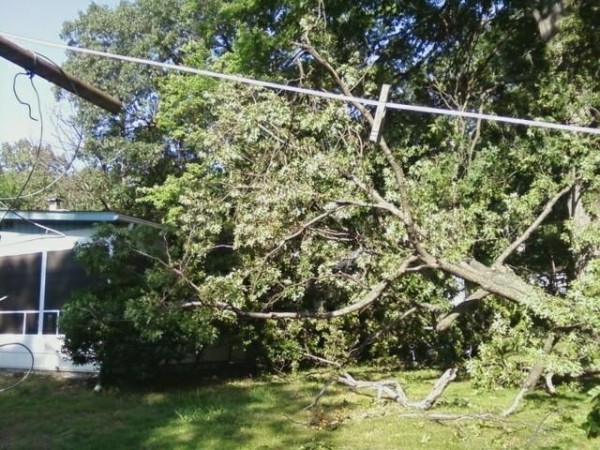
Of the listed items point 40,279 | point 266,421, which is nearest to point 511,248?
point 266,421

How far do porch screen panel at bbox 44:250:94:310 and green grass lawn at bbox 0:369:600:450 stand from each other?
261 cm

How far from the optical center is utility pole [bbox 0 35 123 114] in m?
4.48

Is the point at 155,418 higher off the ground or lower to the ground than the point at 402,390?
lower

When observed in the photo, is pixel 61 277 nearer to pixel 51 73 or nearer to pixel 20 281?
pixel 20 281

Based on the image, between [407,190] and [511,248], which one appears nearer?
[407,190]

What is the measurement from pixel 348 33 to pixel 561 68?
3643 millimetres

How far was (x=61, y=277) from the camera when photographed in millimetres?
13891

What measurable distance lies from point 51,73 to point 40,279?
10.4 m

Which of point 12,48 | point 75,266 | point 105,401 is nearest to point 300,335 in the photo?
point 105,401

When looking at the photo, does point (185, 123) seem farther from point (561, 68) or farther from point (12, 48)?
point (12, 48)

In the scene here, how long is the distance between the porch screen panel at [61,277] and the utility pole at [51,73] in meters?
9.15

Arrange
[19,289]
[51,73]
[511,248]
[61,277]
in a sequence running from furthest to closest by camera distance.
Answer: [19,289], [61,277], [511,248], [51,73]

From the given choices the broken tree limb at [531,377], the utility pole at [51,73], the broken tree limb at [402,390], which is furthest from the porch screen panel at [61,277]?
the utility pole at [51,73]

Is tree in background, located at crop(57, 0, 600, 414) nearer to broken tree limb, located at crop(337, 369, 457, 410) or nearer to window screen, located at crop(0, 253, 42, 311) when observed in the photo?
broken tree limb, located at crop(337, 369, 457, 410)
